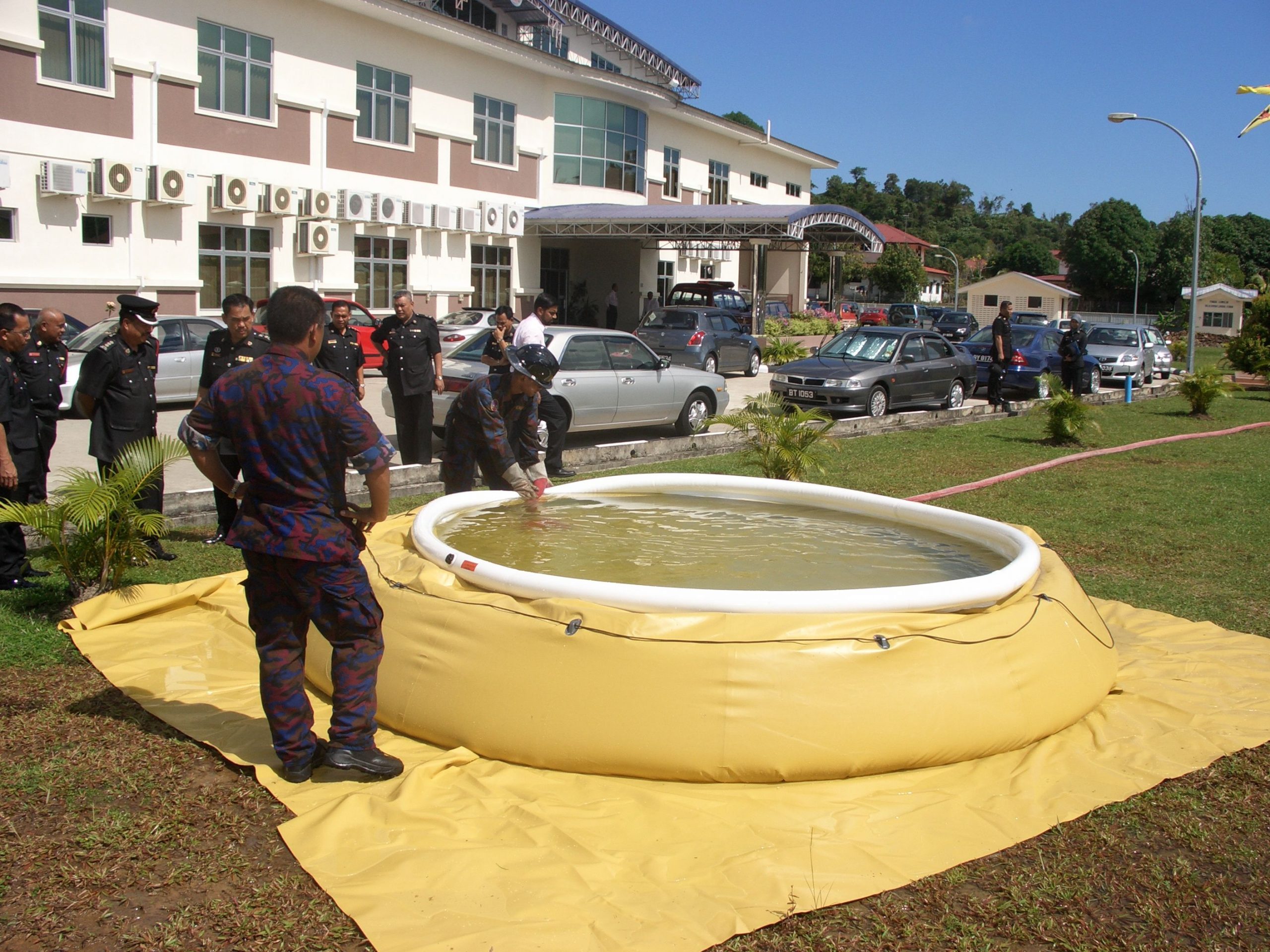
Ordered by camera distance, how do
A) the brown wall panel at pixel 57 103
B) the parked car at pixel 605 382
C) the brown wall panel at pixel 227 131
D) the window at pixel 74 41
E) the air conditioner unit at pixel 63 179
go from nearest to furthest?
the parked car at pixel 605 382 < the brown wall panel at pixel 57 103 < the air conditioner unit at pixel 63 179 < the window at pixel 74 41 < the brown wall panel at pixel 227 131

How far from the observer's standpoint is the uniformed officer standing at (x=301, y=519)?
4.04 metres

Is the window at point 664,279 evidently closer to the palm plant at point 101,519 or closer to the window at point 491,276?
the window at point 491,276

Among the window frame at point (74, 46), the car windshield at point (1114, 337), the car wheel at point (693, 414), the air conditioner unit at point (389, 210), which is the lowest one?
the car wheel at point (693, 414)

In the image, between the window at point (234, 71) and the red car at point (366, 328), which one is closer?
the red car at point (366, 328)

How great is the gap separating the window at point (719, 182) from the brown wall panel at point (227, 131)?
22.5 meters

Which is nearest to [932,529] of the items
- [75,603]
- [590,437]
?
[75,603]

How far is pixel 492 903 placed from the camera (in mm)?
3537

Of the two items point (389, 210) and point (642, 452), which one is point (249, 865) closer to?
point (642, 452)

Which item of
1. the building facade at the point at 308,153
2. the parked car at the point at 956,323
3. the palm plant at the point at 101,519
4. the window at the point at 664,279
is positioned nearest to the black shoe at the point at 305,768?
the palm plant at the point at 101,519

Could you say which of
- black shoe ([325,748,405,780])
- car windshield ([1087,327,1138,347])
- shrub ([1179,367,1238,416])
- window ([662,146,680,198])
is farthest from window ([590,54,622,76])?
black shoe ([325,748,405,780])

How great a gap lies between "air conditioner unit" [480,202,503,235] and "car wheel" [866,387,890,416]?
15.5 m

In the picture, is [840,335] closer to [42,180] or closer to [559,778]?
[42,180]

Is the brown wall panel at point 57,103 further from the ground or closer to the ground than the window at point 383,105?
closer to the ground

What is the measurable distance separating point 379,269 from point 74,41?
28.2 feet
